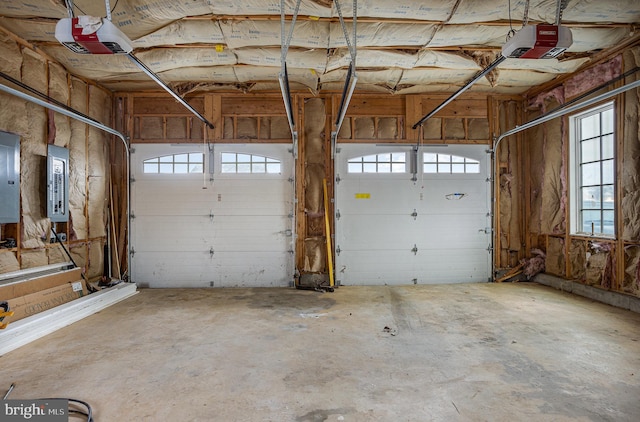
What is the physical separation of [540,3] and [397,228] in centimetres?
391

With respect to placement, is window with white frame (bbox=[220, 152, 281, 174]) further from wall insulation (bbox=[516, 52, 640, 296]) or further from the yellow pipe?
wall insulation (bbox=[516, 52, 640, 296])

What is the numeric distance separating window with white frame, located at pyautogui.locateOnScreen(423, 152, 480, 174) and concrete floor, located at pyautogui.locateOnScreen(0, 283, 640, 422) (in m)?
2.71

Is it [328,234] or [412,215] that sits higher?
[412,215]

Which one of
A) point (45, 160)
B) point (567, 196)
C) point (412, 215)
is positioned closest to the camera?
point (45, 160)

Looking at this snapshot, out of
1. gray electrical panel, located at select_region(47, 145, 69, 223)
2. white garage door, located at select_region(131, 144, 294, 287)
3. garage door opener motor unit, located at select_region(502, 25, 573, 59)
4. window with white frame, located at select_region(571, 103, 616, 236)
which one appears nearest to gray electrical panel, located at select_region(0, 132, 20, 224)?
gray electrical panel, located at select_region(47, 145, 69, 223)

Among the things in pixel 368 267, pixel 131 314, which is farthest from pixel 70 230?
pixel 368 267

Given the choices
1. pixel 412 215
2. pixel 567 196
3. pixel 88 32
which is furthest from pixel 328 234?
pixel 88 32

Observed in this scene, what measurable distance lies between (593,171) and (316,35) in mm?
5018

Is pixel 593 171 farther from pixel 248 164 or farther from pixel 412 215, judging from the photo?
pixel 248 164

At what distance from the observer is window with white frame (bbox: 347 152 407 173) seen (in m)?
6.27

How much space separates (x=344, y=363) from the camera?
2.96m

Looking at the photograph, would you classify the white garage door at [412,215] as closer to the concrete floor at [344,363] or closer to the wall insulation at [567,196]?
the wall insulation at [567,196]

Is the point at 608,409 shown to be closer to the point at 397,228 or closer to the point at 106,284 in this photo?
the point at 397,228

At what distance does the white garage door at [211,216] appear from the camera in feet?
20.0
